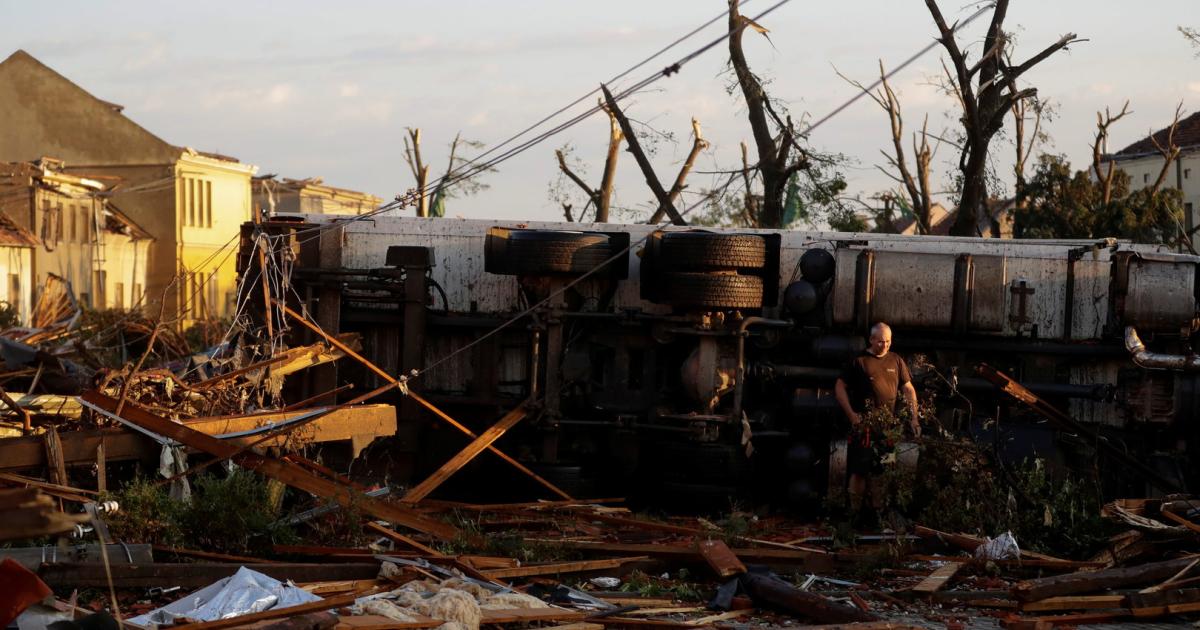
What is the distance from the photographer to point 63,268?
48.5 m

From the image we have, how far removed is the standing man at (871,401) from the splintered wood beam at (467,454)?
3.35 m

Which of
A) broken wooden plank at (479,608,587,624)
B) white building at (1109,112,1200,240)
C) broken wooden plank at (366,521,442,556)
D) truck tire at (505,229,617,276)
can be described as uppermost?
white building at (1109,112,1200,240)

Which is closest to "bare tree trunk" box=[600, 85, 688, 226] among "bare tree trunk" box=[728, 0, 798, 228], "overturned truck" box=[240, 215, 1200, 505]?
"bare tree trunk" box=[728, 0, 798, 228]

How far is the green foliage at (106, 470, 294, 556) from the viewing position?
10484 millimetres

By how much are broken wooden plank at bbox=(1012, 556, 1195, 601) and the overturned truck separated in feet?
11.5

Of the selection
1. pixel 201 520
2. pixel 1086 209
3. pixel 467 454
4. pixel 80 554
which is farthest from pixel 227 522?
pixel 1086 209

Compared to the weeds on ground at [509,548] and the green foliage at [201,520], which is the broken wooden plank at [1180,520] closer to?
the weeds on ground at [509,548]

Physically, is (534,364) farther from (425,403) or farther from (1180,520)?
(1180,520)

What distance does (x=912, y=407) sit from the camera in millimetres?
12781

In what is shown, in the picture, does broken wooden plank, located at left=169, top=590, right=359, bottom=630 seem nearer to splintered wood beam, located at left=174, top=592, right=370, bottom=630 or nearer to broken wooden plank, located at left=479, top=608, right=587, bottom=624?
splintered wood beam, located at left=174, top=592, right=370, bottom=630

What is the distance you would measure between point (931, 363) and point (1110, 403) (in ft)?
6.10

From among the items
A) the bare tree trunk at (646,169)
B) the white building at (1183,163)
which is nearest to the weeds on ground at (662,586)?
the bare tree trunk at (646,169)

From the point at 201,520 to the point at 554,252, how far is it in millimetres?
5077

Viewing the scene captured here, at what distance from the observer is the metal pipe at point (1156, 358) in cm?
1352
